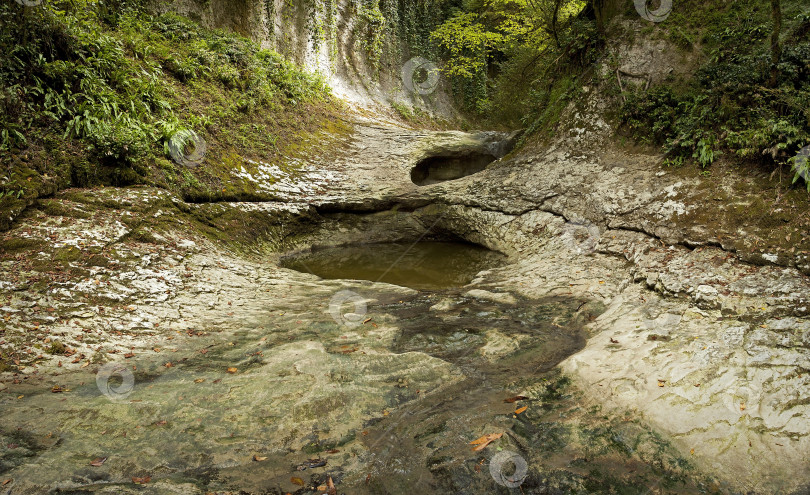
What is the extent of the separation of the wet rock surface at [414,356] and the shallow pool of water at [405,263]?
1.15 m

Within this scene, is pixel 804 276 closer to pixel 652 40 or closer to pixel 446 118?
pixel 652 40

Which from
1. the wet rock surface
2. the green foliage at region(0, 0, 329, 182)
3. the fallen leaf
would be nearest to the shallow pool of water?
the wet rock surface

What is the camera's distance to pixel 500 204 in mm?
9594

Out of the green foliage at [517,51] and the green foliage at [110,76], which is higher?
the green foliage at [517,51]

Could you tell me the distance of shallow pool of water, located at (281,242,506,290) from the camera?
27.8 feet

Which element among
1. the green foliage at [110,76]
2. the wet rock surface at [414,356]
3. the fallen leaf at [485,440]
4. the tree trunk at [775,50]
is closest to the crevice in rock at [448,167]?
the green foliage at [110,76]

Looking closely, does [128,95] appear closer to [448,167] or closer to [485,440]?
[485,440]

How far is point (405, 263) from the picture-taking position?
30.9 feet

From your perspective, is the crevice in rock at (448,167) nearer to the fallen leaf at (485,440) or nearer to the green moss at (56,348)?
the green moss at (56,348)

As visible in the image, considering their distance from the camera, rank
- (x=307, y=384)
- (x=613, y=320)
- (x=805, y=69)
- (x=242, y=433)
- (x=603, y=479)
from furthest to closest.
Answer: (x=805, y=69) → (x=613, y=320) → (x=307, y=384) → (x=242, y=433) → (x=603, y=479)

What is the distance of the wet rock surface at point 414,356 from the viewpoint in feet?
9.32

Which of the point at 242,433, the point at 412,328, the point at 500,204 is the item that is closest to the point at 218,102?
the point at 500,204

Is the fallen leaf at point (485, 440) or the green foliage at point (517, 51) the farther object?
the green foliage at point (517, 51)

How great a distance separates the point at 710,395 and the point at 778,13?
6.16m
